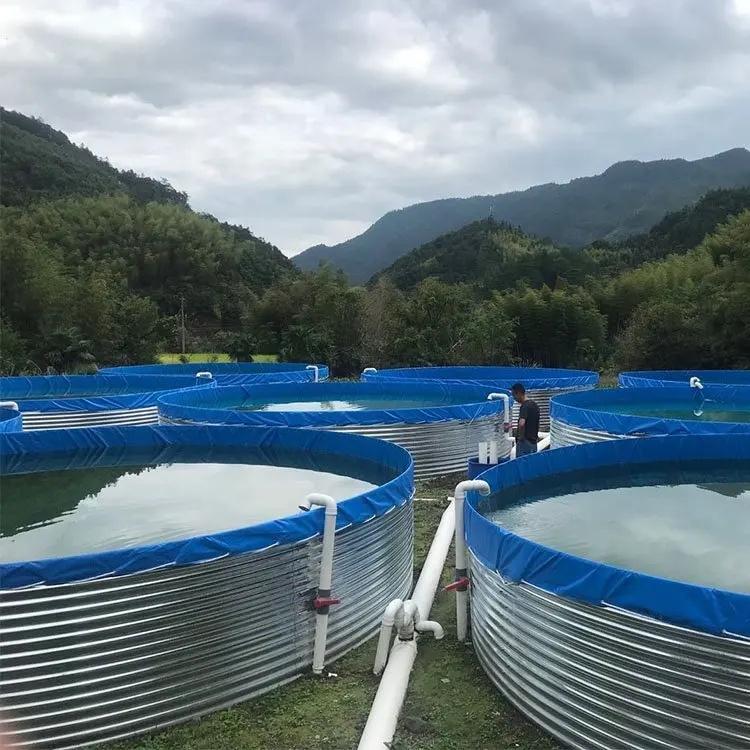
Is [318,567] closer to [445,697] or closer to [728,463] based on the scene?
[445,697]

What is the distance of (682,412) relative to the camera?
36.1 feet

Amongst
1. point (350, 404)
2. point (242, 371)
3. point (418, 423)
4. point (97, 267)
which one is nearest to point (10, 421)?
point (418, 423)

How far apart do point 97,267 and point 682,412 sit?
1040 inches

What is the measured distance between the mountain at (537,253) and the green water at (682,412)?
15135 millimetres

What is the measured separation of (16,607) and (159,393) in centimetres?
768

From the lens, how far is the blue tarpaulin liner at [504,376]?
41.1 feet

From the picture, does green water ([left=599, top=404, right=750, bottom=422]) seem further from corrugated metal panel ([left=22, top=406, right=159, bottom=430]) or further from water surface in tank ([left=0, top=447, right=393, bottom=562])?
corrugated metal panel ([left=22, top=406, right=159, bottom=430])

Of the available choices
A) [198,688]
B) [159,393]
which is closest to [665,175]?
[159,393]

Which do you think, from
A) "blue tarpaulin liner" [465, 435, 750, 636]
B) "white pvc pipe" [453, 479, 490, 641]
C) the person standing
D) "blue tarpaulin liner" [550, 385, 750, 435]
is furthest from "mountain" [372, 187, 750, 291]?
"blue tarpaulin liner" [465, 435, 750, 636]

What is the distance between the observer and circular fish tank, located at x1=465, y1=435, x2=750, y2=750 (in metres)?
2.69

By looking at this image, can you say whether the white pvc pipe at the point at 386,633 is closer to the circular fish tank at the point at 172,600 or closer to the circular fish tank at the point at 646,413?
the circular fish tank at the point at 172,600

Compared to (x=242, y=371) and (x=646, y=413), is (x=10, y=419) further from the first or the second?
(x=242, y=371)

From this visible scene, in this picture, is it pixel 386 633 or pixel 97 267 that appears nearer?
pixel 386 633

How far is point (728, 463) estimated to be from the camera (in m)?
7.10
